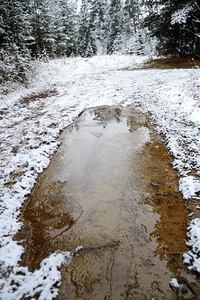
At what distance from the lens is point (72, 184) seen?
4203 millimetres

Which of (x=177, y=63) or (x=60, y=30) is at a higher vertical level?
(x=60, y=30)

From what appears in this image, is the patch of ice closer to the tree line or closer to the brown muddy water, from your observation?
the brown muddy water

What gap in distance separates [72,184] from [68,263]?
74.1 inches

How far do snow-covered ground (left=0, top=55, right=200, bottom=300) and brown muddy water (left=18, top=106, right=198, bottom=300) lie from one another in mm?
188

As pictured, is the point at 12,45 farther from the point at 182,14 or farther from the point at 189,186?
the point at 189,186

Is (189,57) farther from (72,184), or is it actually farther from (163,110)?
(72,184)

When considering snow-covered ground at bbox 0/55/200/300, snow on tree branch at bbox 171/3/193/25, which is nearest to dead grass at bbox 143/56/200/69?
snow on tree branch at bbox 171/3/193/25

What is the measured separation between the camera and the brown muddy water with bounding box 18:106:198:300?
7.49ft

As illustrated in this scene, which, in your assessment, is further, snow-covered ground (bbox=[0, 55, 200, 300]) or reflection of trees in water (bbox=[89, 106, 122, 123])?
reflection of trees in water (bbox=[89, 106, 122, 123])

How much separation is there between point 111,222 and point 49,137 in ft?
13.9

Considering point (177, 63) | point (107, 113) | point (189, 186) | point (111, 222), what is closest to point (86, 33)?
point (177, 63)

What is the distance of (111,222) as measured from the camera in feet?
10.2

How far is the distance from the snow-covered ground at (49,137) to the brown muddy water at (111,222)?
0.19 metres

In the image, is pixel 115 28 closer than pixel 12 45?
No
